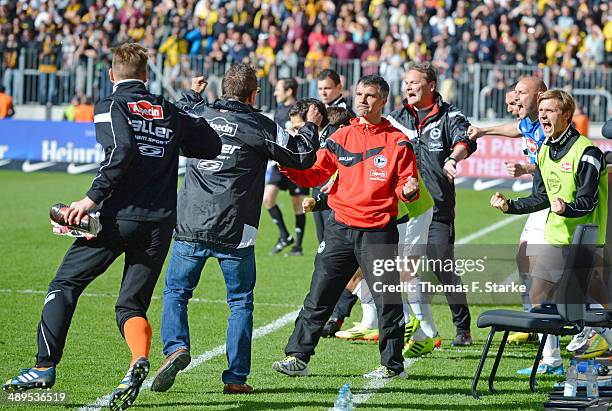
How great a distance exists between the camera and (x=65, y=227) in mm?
6414

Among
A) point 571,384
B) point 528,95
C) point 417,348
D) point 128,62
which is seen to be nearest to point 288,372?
point 417,348

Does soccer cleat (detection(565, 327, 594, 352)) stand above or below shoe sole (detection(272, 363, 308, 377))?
above

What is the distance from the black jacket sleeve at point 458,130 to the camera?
9.28 m

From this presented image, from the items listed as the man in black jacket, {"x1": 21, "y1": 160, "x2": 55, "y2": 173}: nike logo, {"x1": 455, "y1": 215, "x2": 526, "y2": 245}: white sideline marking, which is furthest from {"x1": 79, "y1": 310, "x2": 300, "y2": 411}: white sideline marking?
{"x1": 21, "y1": 160, "x2": 55, "y2": 173}: nike logo

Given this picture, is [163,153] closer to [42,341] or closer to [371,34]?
[42,341]

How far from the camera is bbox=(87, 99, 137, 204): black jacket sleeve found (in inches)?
254

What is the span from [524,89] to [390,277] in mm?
2356

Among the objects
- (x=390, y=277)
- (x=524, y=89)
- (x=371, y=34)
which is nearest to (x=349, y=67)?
(x=371, y=34)

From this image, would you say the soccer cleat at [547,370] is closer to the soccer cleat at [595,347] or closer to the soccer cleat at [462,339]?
the soccer cleat at [595,347]

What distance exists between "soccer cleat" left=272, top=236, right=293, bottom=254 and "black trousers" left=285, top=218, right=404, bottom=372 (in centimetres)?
758

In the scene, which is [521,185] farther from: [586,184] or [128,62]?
[128,62]

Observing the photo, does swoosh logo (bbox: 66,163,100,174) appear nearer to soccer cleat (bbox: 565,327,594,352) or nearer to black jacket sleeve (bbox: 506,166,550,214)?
Answer: soccer cleat (bbox: 565,327,594,352)

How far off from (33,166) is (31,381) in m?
19.4

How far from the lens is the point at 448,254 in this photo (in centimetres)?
990
